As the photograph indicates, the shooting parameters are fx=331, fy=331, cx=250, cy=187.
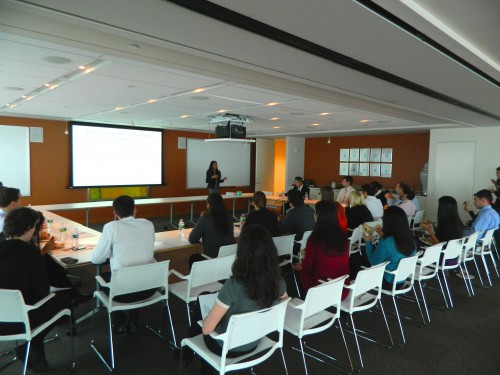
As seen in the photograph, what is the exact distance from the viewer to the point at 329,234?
3.06 meters

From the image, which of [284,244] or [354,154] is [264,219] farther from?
[354,154]

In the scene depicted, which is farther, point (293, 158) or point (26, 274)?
point (293, 158)

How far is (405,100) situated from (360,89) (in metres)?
1.15

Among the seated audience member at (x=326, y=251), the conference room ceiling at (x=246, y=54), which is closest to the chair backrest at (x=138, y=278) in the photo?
the seated audience member at (x=326, y=251)

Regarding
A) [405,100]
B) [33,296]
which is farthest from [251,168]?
[33,296]

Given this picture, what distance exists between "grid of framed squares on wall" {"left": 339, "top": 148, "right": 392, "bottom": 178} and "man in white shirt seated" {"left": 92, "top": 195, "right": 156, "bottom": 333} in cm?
900

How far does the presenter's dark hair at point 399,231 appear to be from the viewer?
341cm

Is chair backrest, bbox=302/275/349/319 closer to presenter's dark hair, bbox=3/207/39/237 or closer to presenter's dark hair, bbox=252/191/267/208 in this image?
presenter's dark hair, bbox=252/191/267/208

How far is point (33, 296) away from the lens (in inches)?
94.5

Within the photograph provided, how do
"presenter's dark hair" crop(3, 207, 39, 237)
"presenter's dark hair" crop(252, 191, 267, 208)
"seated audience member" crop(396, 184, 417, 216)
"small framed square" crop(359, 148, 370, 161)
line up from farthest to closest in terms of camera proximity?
"small framed square" crop(359, 148, 370, 161), "seated audience member" crop(396, 184, 417, 216), "presenter's dark hair" crop(252, 191, 267, 208), "presenter's dark hair" crop(3, 207, 39, 237)

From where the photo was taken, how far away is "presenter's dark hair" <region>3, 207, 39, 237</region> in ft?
8.09

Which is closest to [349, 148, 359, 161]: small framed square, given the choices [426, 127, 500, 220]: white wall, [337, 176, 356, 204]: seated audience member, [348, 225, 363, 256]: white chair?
[426, 127, 500, 220]: white wall

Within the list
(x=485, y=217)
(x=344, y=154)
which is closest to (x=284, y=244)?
(x=485, y=217)

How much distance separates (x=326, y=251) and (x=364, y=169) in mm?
8424
